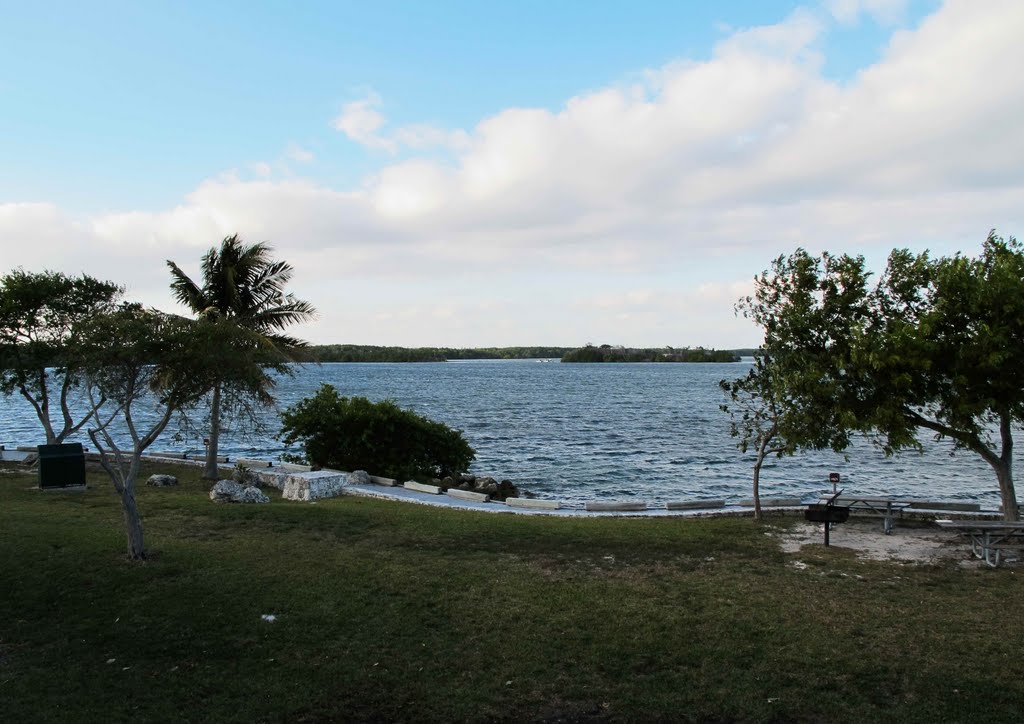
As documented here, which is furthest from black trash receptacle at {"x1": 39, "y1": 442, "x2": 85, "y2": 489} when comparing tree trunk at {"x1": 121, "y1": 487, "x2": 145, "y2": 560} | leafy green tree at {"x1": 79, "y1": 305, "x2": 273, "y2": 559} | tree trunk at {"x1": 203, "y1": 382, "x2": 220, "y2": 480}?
tree trunk at {"x1": 121, "y1": 487, "x2": 145, "y2": 560}

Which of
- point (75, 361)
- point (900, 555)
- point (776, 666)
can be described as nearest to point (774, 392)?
point (900, 555)

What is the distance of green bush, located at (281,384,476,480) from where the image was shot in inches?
910

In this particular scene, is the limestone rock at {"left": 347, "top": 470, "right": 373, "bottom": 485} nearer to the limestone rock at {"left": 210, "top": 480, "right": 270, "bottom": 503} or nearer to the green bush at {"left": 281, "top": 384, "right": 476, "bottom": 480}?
the green bush at {"left": 281, "top": 384, "right": 476, "bottom": 480}

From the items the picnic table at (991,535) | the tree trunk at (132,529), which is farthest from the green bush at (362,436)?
the picnic table at (991,535)

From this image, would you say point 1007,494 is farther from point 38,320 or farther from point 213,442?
point 38,320

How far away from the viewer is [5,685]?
691 centimetres

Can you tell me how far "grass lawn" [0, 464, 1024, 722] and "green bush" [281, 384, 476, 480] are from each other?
9.81 m

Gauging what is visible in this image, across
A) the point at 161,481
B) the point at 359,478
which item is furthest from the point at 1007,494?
the point at 161,481

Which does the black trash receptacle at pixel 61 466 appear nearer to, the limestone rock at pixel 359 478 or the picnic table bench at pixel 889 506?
the limestone rock at pixel 359 478

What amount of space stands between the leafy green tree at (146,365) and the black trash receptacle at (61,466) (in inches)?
295

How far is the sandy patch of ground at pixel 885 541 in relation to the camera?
39.4ft

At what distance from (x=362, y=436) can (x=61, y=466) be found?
808cm

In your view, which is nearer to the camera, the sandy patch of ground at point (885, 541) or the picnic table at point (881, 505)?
the sandy patch of ground at point (885, 541)

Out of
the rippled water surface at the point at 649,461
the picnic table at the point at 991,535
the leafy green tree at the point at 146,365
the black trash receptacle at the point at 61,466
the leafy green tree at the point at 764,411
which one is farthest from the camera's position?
the rippled water surface at the point at 649,461
